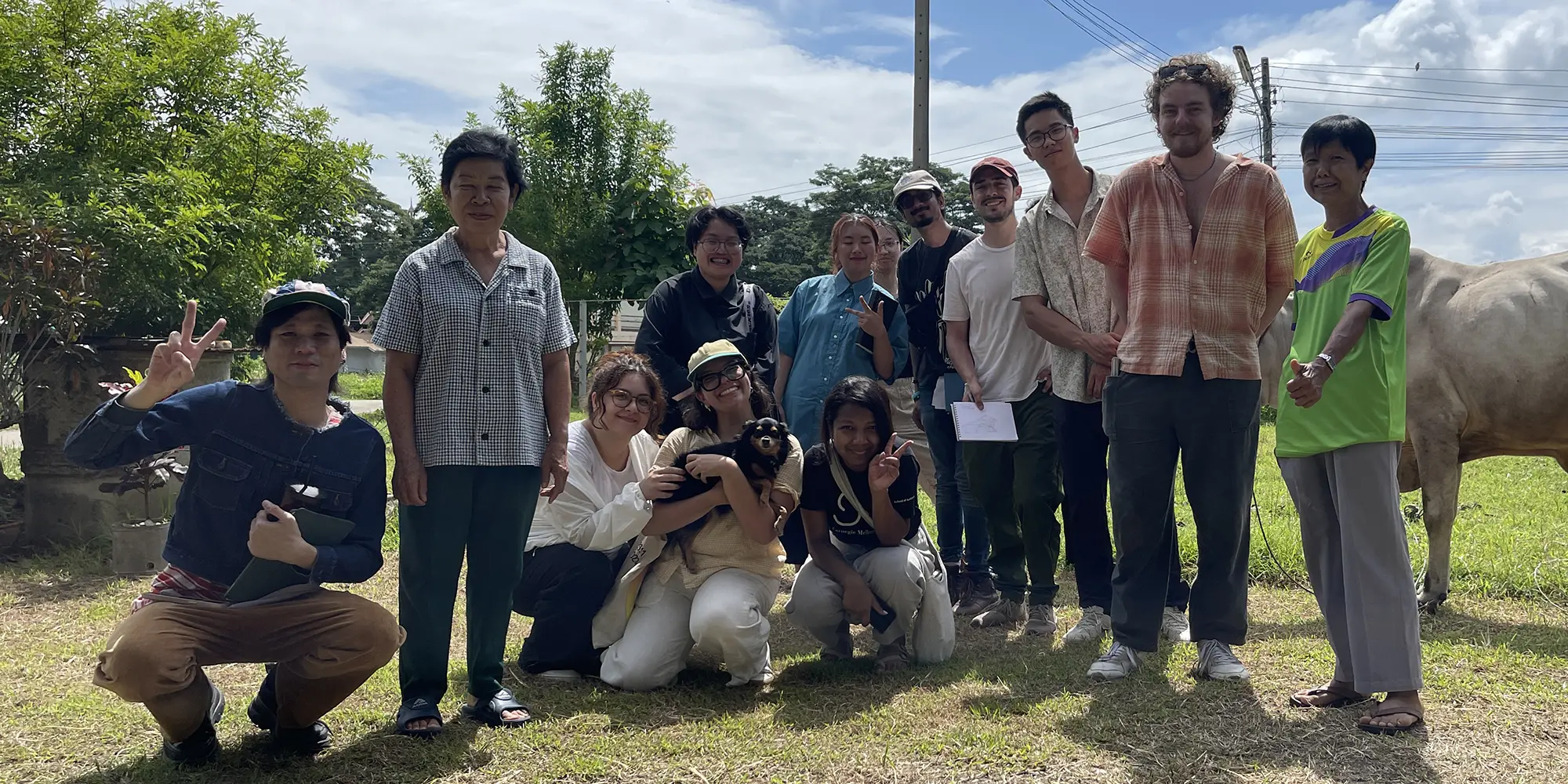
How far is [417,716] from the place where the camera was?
351 centimetres

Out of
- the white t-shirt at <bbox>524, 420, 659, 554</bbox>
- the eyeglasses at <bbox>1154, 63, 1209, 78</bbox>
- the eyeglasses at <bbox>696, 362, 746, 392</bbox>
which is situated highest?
the eyeglasses at <bbox>1154, 63, 1209, 78</bbox>

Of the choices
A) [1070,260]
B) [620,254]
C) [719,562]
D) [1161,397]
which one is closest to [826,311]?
[1070,260]

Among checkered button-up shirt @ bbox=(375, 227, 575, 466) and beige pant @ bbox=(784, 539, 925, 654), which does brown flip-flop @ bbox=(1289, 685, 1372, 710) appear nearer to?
beige pant @ bbox=(784, 539, 925, 654)

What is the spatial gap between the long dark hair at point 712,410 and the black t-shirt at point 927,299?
1.08m

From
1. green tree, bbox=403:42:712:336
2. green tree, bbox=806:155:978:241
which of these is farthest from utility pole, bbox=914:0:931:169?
green tree, bbox=806:155:978:241

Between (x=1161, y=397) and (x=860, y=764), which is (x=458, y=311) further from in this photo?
(x=1161, y=397)

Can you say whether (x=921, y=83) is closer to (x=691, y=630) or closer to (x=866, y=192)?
(x=691, y=630)

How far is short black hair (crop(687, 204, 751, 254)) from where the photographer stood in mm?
4980

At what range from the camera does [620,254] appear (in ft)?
52.7

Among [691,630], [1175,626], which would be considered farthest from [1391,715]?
[691,630]

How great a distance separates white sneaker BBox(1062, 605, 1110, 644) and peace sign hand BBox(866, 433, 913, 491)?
3.68 feet

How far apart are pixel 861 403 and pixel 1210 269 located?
1.33m

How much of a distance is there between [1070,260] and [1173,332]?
0.88 m

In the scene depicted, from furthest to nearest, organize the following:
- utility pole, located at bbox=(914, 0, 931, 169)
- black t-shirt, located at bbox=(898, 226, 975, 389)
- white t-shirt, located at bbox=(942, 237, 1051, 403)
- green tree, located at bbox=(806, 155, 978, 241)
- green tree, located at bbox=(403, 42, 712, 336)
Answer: green tree, located at bbox=(806, 155, 978, 241)
green tree, located at bbox=(403, 42, 712, 336)
utility pole, located at bbox=(914, 0, 931, 169)
black t-shirt, located at bbox=(898, 226, 975, 389)
white t-shirt, located at bbox=(942, 237, 1051, 403)
